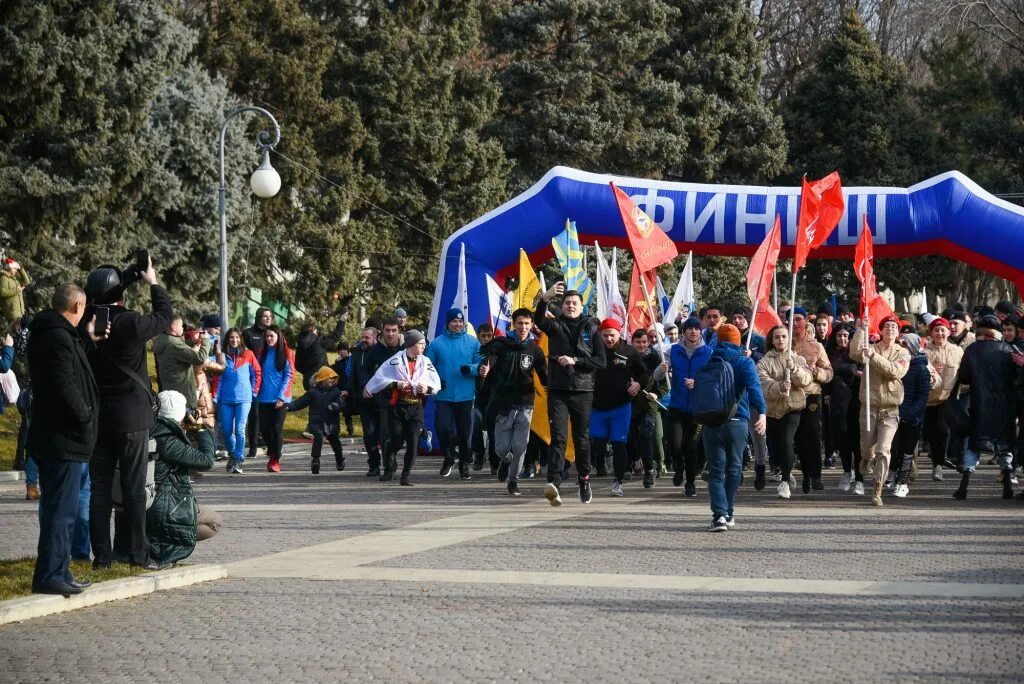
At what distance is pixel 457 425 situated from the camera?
1770 centimetres

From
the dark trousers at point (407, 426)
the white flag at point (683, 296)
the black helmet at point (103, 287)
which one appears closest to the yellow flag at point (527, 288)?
the dark trousers at point (407, 426)

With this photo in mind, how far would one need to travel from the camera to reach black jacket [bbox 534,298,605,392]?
14266 millimetres

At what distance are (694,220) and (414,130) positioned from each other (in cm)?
2225

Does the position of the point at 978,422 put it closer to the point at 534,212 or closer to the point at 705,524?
the point at 705,524

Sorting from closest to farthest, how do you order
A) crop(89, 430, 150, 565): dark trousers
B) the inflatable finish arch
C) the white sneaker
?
crop(89, 430, 150, 565): dark trousers
the white sneaker
the inflatable finish arch

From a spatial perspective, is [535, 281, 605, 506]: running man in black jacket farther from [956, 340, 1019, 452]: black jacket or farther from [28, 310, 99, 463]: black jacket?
[28, 310, 99, 463]: black jacket

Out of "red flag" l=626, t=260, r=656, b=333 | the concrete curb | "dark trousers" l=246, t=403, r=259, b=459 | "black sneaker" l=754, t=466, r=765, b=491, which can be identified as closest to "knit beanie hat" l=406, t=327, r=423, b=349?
"dark trousers" l=246, t=403, r=259, b=459

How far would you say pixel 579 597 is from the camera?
29.0ft

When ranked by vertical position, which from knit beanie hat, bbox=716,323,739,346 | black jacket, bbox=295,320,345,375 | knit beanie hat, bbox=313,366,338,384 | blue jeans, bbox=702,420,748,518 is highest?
black jacket, bbox=295,320,345,375

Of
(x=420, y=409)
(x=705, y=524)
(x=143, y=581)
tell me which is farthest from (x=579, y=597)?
(x=420, y=409)

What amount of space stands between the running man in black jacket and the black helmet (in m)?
5.20

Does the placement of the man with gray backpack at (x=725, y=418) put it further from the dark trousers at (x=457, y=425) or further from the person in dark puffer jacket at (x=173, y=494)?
the dark trousers at (x=457, y=425)

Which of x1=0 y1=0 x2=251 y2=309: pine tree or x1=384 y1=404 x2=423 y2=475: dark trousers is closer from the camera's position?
x1=384 y1=404 x2=423 y2=475: dark trousers

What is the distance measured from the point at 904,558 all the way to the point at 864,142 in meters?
41.0
